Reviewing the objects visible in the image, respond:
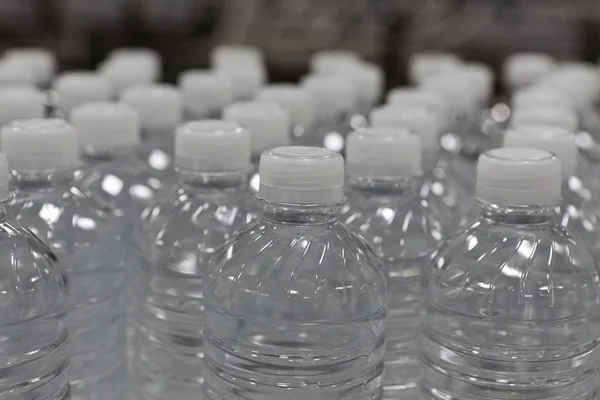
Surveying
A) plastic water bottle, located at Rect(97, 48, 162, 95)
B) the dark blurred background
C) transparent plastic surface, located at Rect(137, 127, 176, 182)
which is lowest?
the dark blurred background

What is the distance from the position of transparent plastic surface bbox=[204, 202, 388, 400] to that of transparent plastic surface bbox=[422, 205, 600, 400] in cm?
10

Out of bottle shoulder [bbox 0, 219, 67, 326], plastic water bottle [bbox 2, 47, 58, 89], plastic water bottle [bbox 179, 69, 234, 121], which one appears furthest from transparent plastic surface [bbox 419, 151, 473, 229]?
plastic water bottle [bbox 2, 47, 58, 89]

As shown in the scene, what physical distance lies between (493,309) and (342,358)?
0.63 feet

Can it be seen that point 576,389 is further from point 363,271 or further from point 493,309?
point 363,271

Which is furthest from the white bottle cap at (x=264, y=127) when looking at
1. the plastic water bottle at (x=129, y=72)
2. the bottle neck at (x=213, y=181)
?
the plastic water bottle at (x=129, y=72)

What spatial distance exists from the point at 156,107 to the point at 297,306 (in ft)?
2.27

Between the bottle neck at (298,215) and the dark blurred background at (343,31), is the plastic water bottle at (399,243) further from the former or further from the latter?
the dark blurred background at (343,31)

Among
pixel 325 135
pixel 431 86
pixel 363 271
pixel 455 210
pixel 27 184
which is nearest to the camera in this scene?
pixel 363 271

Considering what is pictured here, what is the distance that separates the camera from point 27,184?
1189 mm

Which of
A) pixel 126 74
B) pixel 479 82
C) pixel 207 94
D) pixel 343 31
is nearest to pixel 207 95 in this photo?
pixel 207 94

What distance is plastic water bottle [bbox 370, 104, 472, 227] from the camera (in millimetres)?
1422

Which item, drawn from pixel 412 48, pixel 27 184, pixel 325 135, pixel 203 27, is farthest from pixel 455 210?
pixel 203 27

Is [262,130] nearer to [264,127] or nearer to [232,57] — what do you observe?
[264,127]

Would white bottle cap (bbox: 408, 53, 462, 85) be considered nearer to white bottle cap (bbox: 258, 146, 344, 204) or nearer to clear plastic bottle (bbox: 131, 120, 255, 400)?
clear plastic bottle (bbox: 131, 120, 255, 400)
